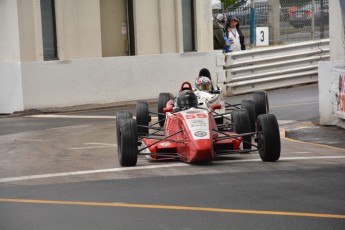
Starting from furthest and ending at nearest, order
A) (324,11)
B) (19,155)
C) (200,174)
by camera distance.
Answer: (324,11), (19,155), (200,174)

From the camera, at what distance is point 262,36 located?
3362 cm

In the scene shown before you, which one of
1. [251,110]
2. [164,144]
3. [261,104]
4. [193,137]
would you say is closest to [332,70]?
[261,104]

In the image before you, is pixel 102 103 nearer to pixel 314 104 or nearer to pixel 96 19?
pixel 96 19

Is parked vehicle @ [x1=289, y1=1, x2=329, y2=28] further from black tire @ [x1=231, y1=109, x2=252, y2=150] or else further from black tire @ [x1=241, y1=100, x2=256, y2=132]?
black tire @ [x1=231, y1=109, x2=252, y2=150]

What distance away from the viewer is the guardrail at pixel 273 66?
2686 centimetres

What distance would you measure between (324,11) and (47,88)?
11.5m

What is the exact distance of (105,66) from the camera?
25.2 meters

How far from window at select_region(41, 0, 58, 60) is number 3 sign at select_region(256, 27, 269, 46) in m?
10.5

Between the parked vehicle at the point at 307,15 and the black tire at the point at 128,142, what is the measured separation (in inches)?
728

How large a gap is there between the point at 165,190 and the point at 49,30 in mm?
13862

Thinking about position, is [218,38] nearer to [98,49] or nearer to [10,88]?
[98,49]

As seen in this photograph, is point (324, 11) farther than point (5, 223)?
Yes

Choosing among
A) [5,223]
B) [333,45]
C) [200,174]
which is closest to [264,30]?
[333,45]

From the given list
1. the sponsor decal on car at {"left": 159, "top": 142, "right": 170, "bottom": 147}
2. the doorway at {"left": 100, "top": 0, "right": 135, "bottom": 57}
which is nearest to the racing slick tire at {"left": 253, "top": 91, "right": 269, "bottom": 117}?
the sponsor decal on car at {"left": 159, "top": 142, "right": 170, "bottom": 147}
